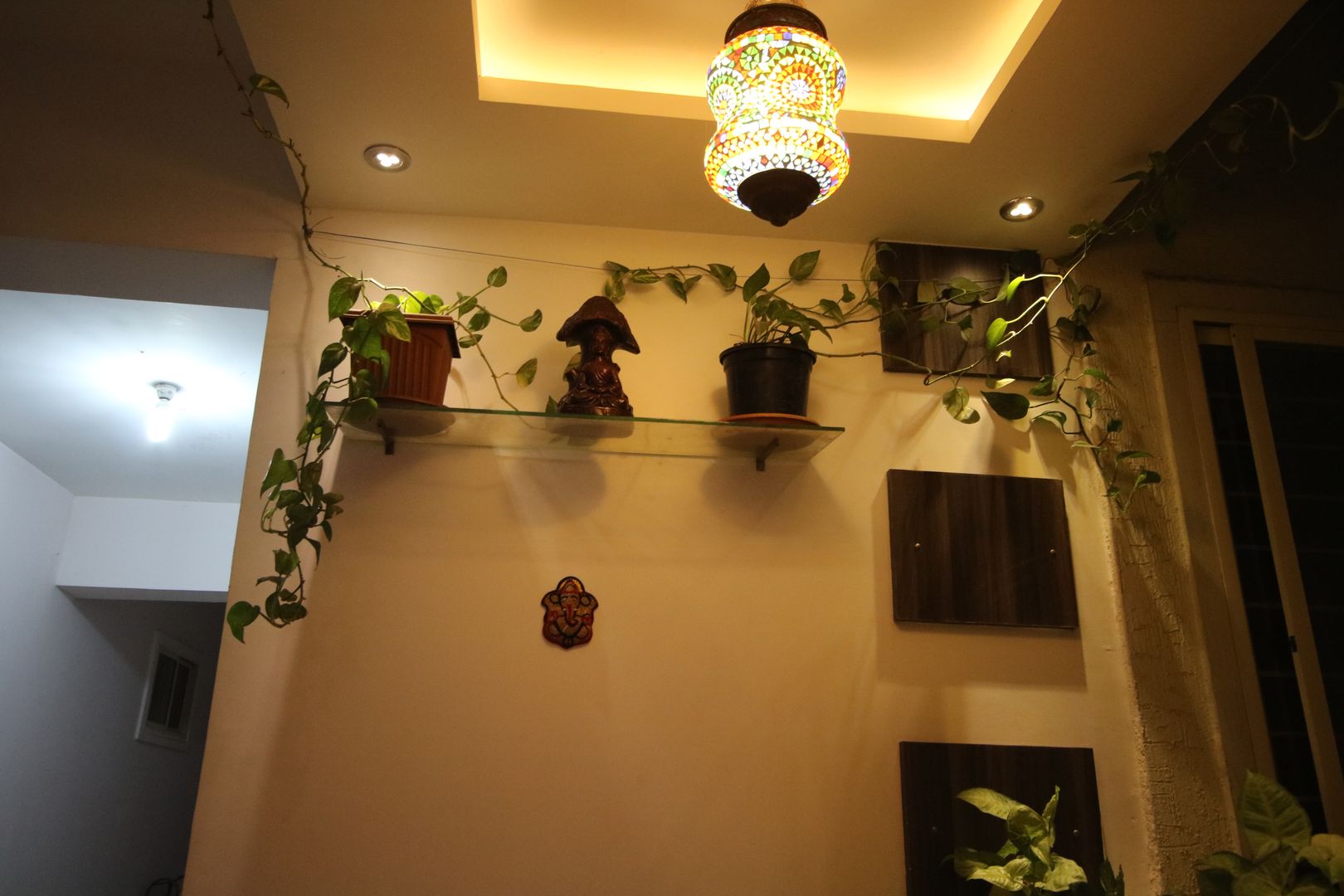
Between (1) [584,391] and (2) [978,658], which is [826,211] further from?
(2) [978,658]

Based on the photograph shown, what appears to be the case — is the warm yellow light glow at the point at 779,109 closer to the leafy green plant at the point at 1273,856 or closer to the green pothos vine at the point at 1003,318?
the green pothos vine at the point at 1003,318

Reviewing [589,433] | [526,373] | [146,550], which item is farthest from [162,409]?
[589,433]

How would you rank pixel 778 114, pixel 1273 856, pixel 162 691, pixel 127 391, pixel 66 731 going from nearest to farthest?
pixel 778 114 < pixel 1273 856 < pixel 127 391 < pixel 66 731 < pixel 162 691

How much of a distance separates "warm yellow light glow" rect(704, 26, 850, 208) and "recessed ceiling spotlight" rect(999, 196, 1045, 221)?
0.89 meters

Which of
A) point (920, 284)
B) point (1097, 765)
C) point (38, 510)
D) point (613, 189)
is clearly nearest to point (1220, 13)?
point (920, 284)

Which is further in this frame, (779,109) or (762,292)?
(762,292)

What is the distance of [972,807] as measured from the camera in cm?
194

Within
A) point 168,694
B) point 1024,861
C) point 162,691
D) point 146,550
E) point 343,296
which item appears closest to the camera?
point 1024,861

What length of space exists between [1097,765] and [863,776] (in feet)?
1.77

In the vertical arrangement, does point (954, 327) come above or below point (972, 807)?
above

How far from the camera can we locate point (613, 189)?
7.07 ft

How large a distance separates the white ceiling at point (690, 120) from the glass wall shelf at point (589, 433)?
0.59m

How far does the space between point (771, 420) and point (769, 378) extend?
0.10 metres

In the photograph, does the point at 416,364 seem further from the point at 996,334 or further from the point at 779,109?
the point at 996,334
